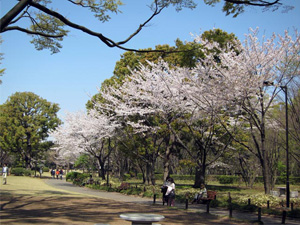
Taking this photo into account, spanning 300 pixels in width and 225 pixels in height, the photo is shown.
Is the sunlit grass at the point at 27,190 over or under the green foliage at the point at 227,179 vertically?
under

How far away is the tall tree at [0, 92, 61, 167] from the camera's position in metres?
52.2

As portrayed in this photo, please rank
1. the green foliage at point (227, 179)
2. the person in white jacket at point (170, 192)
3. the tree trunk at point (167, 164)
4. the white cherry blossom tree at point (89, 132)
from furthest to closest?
the green foliage at point (227, 179)
the white cherry blossom tree at point (89, 132)
the tree trunk at point (167, 164)
the person in white jacket at point (170, 192)

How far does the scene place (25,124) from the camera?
53.7 metres

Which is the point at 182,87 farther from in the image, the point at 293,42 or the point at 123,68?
the point at 123,68

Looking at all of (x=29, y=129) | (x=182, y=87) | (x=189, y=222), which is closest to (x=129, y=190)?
(x=182, y=87)

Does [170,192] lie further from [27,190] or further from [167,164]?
[27,190]

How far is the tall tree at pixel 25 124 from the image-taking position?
171 ft

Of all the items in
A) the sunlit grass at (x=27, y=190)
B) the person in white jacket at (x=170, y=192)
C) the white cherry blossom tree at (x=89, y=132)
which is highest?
the white cherry blossom tree at (x=89, y=132)

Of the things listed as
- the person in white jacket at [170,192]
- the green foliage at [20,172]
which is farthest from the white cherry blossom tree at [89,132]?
the green foliage at [20,172]

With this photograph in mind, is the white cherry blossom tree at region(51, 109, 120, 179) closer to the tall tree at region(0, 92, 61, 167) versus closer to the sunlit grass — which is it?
the sunlit grass

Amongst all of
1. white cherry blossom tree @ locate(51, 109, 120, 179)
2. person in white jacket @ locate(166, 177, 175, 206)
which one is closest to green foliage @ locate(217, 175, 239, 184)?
white cherry blossom tree @ locate(51, 109, 120, 179)

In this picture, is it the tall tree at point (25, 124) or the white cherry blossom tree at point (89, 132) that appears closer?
the white cherry blossom tree at point (89, 132)

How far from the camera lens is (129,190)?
23750mm

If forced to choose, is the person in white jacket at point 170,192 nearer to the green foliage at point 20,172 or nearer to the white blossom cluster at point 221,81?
the white blossom cluster at point 221,81
